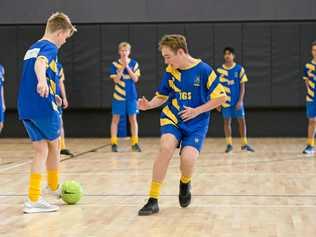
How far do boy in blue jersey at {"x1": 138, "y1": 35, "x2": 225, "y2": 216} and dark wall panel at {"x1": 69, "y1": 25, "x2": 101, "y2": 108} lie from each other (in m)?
8.96

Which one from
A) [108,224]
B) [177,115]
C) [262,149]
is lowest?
[262,149]

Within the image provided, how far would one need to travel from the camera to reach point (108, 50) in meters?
15.0

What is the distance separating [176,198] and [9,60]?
9332 millimetres

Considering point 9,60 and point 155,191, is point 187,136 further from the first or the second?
A: point 9,60

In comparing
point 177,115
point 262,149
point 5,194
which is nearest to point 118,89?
point 262,149

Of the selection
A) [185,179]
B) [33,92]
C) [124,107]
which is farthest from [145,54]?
[33,92]

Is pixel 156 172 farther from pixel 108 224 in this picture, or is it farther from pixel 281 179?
pixel 281 179

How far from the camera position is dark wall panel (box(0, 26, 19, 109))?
15.0m

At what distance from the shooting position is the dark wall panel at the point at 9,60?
49.1ft

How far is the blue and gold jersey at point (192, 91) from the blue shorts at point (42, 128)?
3.16ft

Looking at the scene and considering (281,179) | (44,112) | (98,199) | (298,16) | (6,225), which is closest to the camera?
(6,225)

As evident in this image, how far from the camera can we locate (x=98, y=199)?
658 cm

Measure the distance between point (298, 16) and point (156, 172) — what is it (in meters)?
9.37

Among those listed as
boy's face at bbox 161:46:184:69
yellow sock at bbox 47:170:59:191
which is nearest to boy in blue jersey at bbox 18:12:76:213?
yellow sock at bbox 47:170:59:191
